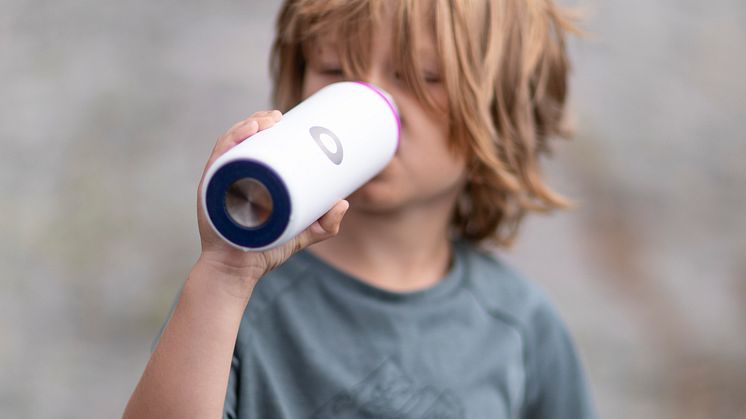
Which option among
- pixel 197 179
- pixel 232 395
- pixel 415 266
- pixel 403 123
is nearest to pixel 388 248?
pixel 415 266

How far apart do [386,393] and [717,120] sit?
1852mm

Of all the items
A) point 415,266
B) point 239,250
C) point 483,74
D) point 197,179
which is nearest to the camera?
point 239,250

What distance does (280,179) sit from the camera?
0.85 metres

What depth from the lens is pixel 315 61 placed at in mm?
1248

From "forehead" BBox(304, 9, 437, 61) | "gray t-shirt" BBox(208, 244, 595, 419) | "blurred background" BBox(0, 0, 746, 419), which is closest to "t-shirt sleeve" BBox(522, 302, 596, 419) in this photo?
"gray t-shirt" BBox(208, 244, 595, 419)

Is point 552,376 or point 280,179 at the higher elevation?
point 280,179

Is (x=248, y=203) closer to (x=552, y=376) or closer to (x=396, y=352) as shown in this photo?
(x=396, y=352)

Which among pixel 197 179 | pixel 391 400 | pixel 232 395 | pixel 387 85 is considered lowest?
pixel 197 179

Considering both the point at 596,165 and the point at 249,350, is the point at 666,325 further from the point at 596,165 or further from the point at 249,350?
the point at 249,350

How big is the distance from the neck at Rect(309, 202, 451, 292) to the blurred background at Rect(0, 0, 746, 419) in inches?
43.1

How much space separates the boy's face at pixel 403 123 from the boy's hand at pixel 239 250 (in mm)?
210

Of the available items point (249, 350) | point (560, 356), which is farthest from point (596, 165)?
point (249, 350)

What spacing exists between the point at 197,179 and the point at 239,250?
1.51 metres

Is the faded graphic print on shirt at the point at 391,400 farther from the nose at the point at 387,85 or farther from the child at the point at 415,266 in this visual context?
the nose at the point at 387,85
